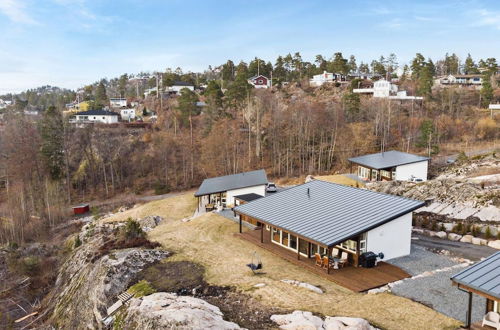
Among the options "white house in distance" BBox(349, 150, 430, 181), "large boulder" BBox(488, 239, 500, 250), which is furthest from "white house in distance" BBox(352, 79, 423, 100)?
"large boulder" BBox(488, 239, 500, 250)

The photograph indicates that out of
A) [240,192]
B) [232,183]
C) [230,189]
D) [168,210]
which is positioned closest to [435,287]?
[240,192]

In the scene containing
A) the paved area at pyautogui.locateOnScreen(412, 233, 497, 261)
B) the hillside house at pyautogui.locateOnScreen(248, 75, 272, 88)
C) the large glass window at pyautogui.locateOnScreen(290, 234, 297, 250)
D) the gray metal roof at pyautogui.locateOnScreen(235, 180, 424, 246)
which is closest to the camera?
the gray metal roof at pyautogui.locateOnScreen(235, 180, 424, 246)

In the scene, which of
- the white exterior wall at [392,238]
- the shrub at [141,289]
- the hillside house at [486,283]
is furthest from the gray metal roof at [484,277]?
the shrub at [141,289]

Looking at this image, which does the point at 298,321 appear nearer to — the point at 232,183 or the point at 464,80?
the point at 232,183

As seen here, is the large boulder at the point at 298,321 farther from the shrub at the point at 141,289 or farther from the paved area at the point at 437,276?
the shrub at the point at 141,289

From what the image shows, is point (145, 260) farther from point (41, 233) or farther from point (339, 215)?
point (41, 233)

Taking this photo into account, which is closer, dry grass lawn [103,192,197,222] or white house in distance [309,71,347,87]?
dry grass lawn [103,192,197,222]

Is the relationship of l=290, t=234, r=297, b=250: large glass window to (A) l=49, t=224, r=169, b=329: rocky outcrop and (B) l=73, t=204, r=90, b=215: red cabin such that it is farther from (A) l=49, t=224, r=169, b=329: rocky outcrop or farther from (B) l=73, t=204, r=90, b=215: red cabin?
(B) l=73, t=204, r=90, b=215: red cabin
